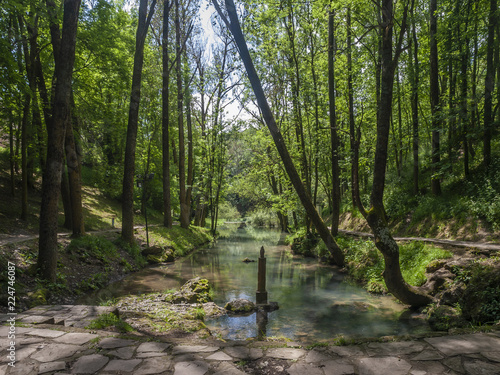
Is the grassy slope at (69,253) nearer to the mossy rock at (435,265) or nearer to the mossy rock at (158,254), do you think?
the mossy rock at (158,254)

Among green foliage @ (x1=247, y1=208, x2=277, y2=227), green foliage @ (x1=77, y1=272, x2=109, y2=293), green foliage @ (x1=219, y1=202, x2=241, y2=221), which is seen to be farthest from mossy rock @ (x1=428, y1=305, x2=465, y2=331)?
green foliage @ (x1=219, y1=202, x2=241, y2=221)

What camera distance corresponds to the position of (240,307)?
7.59 m

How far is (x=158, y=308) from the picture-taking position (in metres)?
6.79

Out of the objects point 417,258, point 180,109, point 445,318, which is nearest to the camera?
point 445,318

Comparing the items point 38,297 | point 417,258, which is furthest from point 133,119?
point 417,258

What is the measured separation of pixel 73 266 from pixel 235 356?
7828mm

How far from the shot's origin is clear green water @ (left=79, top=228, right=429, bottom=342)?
6426 millimetres

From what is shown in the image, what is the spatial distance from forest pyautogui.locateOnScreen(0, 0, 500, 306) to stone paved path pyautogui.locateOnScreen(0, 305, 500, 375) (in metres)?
3.43

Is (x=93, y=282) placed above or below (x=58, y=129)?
below

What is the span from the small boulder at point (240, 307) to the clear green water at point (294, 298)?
358 mm

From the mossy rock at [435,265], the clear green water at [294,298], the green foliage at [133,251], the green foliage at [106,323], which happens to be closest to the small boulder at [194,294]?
the clear green water at [294,298]

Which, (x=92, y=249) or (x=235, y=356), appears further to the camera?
(x=92, y=249)

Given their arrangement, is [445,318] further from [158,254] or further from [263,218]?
[263,218]

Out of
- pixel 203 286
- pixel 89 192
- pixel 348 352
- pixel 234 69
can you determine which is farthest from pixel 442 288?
pixel 89 192
